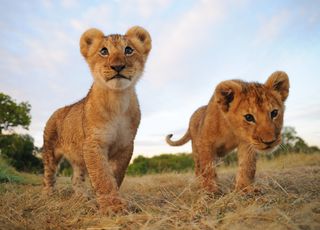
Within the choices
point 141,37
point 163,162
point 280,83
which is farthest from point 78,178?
A: point 163,162

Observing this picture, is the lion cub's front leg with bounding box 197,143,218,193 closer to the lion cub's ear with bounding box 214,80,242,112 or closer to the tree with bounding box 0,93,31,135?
the lion cub's ear with bounding box 214,80,242,112

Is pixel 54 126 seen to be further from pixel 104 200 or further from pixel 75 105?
pixel 104 200

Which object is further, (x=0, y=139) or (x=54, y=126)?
(x=0, y=139)

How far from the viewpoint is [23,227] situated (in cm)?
392

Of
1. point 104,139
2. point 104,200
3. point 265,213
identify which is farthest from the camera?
point 104,139

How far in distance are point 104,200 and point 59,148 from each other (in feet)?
8.41

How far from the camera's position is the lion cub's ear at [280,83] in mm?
5598

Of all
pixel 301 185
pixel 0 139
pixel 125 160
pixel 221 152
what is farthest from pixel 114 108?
pixel 0 139

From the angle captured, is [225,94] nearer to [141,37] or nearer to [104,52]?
[141,37]

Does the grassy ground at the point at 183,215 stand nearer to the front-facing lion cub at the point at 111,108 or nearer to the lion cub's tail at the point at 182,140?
the front-facing lion cub at the point at 111,108

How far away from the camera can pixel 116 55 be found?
4.99 metres

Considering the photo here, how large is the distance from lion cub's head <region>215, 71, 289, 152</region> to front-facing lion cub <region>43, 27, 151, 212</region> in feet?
4.13

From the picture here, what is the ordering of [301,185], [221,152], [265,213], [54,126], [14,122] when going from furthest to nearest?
[14,122] < [54,126] < [301,185] < [221,152] < [265,213]

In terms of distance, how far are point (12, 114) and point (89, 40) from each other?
76.4 feet
